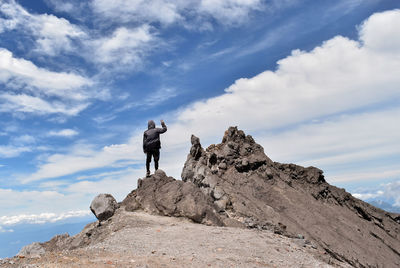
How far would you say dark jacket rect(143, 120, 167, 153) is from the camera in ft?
72.3

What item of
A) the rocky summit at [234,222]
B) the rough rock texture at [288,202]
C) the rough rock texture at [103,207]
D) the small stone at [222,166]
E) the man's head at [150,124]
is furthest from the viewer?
the small stone at [222,166]

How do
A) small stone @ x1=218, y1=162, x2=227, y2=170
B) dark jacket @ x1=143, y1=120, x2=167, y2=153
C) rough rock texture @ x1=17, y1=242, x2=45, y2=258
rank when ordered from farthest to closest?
small stone @ x1=218, y1=162, x2=227, y2=170
dark jacket @ x1=143, y1=120, x2=167, y2=153
rough rock texture @ x1=17, y1=242, x2=45, y2=258

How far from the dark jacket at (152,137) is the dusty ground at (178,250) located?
19.7 ft

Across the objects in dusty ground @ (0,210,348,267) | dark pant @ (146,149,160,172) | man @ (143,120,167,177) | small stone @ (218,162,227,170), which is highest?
man @ (143,120,167,177)

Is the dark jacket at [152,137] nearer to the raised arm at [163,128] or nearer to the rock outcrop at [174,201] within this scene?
the raised arm at [163,128]

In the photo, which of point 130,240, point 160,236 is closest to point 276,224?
point 160,236

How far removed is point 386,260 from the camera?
74.2 feet

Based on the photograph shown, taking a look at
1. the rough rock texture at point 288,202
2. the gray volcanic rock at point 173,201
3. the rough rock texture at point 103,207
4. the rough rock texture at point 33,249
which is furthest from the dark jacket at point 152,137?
the rough rock texture at point 33,249

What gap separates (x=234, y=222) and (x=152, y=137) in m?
8.30

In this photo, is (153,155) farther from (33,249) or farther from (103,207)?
(33,249)

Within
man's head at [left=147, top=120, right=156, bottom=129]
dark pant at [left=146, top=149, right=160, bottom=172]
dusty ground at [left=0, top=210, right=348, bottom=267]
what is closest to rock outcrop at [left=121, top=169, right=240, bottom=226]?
dusty ground at [left=0, top=210, right=348, bottom=267]

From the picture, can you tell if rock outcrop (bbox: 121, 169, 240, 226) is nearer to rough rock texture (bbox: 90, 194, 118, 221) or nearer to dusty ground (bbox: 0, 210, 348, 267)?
dusty ground (bbox: 0, 210, 348, 267)

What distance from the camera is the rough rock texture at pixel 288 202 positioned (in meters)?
20.9

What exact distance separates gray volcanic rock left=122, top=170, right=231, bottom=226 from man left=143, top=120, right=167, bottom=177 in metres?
1.73
